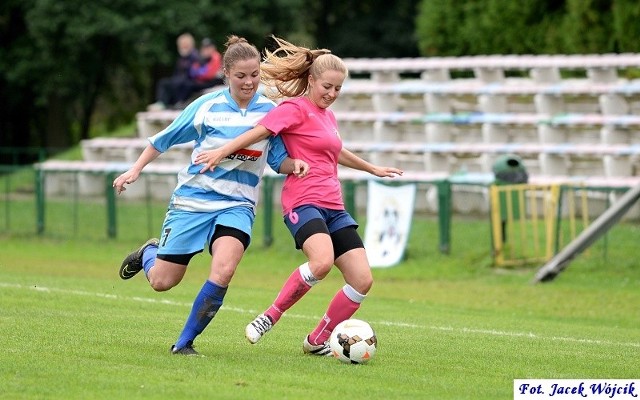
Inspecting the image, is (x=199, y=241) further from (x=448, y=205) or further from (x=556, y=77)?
(x=556, y=77)

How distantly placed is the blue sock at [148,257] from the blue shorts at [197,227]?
42 centimetres

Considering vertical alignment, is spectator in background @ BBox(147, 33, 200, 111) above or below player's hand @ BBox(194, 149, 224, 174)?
above

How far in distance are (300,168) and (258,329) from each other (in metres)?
1.13

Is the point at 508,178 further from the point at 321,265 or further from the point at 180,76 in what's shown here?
the point at 180,76

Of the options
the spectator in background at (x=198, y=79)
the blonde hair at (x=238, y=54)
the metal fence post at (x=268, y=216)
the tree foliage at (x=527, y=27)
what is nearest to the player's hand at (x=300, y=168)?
the blonde hair at (x=238, y=54)

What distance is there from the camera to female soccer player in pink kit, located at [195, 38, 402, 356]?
29.8ft

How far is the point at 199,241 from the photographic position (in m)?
9.09

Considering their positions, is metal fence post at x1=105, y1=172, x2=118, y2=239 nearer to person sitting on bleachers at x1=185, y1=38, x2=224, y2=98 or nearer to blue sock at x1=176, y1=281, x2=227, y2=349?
person sitting on bleachers at x1=185, y1=38, x2=224, y2=98

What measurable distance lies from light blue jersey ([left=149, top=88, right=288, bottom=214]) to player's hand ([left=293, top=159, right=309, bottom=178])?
26 cm

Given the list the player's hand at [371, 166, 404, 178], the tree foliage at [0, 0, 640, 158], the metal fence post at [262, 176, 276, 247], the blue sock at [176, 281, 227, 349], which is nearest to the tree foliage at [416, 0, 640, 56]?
the tree foliage at [0, 0, 640, 158]

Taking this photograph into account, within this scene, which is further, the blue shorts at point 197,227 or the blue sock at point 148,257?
the blue sock at point 148,257

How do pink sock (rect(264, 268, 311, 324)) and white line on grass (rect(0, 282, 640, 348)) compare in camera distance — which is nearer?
pink sock (rect(264, 268, 311, 324))

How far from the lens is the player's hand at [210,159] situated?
8.90m

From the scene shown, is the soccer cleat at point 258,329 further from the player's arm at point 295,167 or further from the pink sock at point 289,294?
the player's arm at point 295,167
